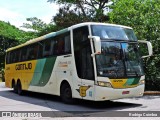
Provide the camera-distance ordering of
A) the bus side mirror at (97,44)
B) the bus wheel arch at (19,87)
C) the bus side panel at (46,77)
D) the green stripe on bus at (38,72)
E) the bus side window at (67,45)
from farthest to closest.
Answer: the bus wheel arch at (19,87) < the green stripe on bus at (38,72) < the bus side panel at (46,77) < the bus side window at (67,45) < the bus side mirror at (97,44)

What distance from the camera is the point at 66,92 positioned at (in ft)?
47.4

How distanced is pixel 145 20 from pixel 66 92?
299 inches

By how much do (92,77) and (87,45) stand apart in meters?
1.29

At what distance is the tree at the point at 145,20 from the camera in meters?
19.4

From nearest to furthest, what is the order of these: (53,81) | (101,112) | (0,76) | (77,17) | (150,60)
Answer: (101,112), (53,81), (150,60), (77,17), (0,76)

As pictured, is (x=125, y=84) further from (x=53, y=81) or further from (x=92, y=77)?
(x=53, y=81)

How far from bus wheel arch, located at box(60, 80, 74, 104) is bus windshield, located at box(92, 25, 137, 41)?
2.84 meters

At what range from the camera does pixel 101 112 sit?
462 inches

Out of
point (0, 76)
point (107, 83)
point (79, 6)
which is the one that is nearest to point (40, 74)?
point (107, 83)

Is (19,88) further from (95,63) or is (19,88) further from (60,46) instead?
(95,63)

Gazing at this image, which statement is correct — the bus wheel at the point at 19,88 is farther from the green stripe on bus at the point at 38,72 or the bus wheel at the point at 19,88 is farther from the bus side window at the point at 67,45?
the bus side window at the point at 67,45

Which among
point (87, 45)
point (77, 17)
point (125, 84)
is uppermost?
point (77, 17)

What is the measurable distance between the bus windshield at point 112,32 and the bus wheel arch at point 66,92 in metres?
2.84

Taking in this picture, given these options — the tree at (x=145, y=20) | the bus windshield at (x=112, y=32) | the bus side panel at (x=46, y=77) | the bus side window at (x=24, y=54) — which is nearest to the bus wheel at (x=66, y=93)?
the bus side panel at (x=46, y=77)
